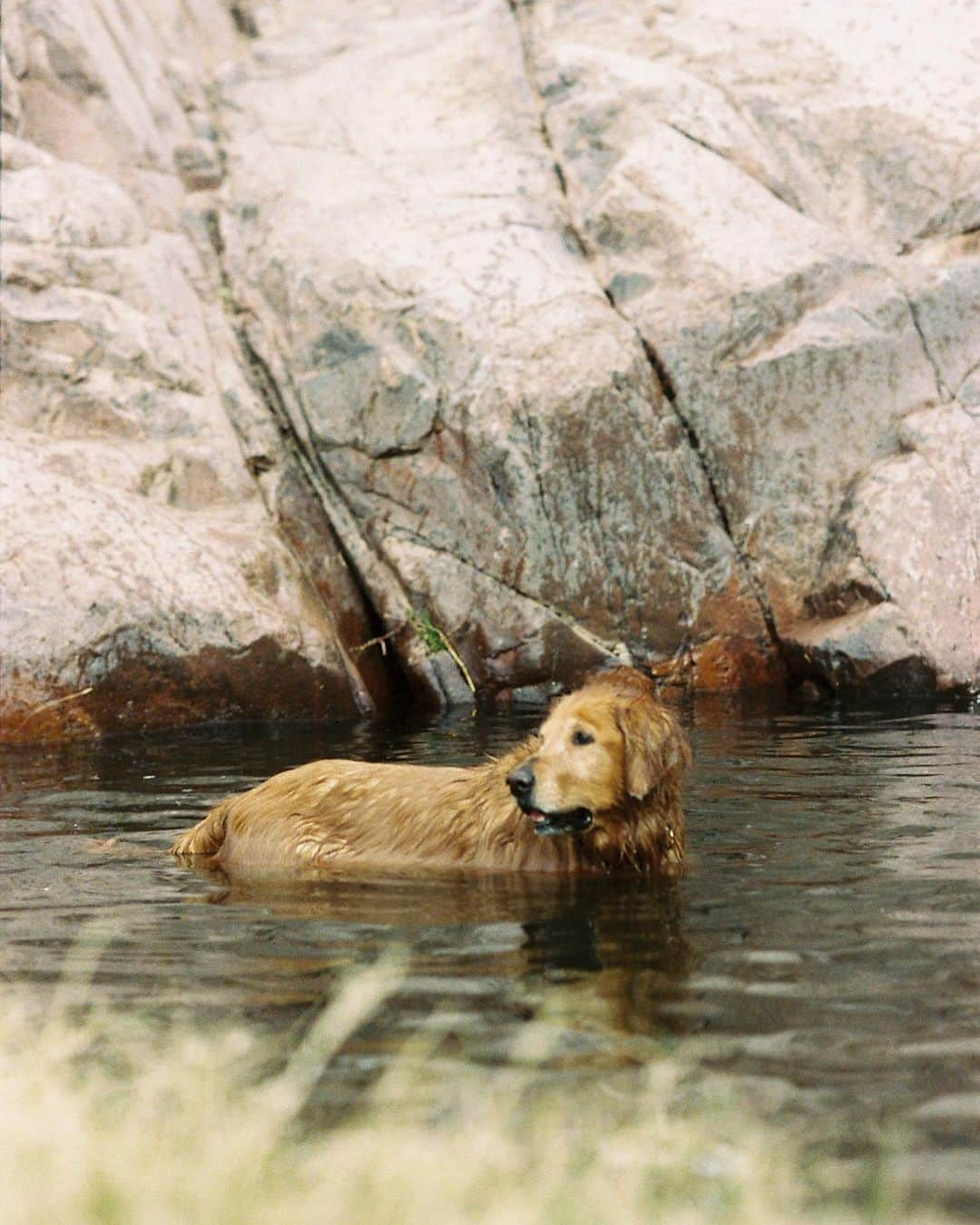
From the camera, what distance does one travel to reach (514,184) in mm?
15234

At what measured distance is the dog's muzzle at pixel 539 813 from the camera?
5480 millimetres

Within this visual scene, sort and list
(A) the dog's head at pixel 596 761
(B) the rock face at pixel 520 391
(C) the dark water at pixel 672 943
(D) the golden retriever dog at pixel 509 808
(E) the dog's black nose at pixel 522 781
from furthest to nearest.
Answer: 1. (B) the rock face at pixel 520 391
2. (D) the golden retriever dog at pixel 509 808
3. (A) the dog's head at pixel 596 761
4. (E) the dog's black nose at pixel 522 781
5. (C) the dark water at pixel 672 943

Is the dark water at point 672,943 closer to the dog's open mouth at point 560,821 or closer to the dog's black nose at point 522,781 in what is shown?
the dog's open mouth at point 560,821

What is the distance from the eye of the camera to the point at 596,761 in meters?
5.73

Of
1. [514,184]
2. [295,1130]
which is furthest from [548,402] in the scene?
[295,1130]

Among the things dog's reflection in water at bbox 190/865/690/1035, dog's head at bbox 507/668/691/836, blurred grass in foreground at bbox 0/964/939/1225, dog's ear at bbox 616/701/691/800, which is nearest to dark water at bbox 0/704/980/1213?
dog's reflection in water at bbox 190/865/690/1035

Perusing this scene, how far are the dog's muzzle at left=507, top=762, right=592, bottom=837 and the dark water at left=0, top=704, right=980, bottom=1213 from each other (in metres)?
0.24

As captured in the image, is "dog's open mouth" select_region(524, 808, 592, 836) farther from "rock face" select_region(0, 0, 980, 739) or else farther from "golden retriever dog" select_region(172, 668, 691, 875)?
"rock face" select_region(0, 0, 980, 739)

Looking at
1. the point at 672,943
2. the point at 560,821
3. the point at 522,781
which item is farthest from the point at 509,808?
the point at 672,943

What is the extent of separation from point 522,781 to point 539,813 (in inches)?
6.5

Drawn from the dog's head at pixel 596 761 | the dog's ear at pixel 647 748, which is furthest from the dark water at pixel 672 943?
the dog's ear at pixel 647 748

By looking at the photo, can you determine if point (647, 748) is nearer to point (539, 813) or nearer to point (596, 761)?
point (596, 761)

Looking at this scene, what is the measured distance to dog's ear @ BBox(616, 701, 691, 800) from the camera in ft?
18.9

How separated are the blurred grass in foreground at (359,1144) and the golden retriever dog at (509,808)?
2.02m
